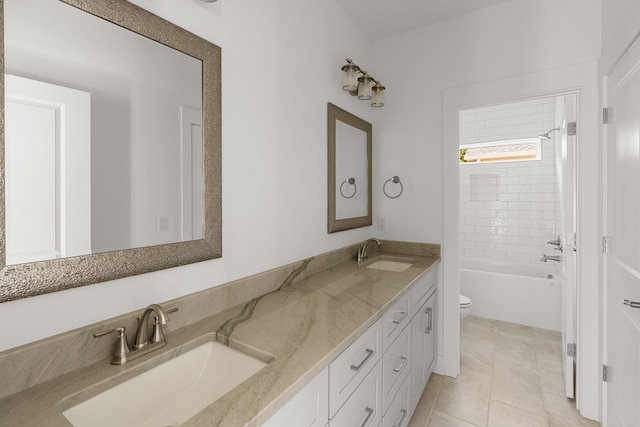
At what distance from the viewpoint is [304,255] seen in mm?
1831

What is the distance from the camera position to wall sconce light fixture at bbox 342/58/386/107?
201 cm

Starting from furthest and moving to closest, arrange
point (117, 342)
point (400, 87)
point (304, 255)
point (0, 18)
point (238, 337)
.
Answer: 1. point (400, 87)
2. point (304, 255)
3. point (238, 337)
4. point (117, 342)
5. point (0, 18)

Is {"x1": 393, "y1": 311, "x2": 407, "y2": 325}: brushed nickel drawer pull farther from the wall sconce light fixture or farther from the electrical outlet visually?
the wall sconce light fixture

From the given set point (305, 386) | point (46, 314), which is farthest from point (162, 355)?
point (305, 386)

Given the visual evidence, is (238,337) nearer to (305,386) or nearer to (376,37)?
(305,386)

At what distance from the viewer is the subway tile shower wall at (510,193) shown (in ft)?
12.2

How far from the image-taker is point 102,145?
933 mm

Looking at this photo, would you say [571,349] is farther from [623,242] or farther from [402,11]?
[402,11]

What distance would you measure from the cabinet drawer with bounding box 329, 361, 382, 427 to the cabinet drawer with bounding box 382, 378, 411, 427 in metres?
0.14

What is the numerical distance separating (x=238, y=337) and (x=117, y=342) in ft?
1.13

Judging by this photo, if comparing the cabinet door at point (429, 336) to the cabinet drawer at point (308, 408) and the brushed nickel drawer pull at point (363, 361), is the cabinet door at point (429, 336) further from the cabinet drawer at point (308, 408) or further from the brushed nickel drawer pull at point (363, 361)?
the cabinet drawer at point (308, 408)

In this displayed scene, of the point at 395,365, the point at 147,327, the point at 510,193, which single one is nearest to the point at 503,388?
the point at 395,365

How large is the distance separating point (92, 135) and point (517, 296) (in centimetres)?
371

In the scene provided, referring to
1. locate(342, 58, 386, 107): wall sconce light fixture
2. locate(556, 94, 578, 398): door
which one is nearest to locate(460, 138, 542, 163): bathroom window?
locate(556, 94, 578, 398): door
